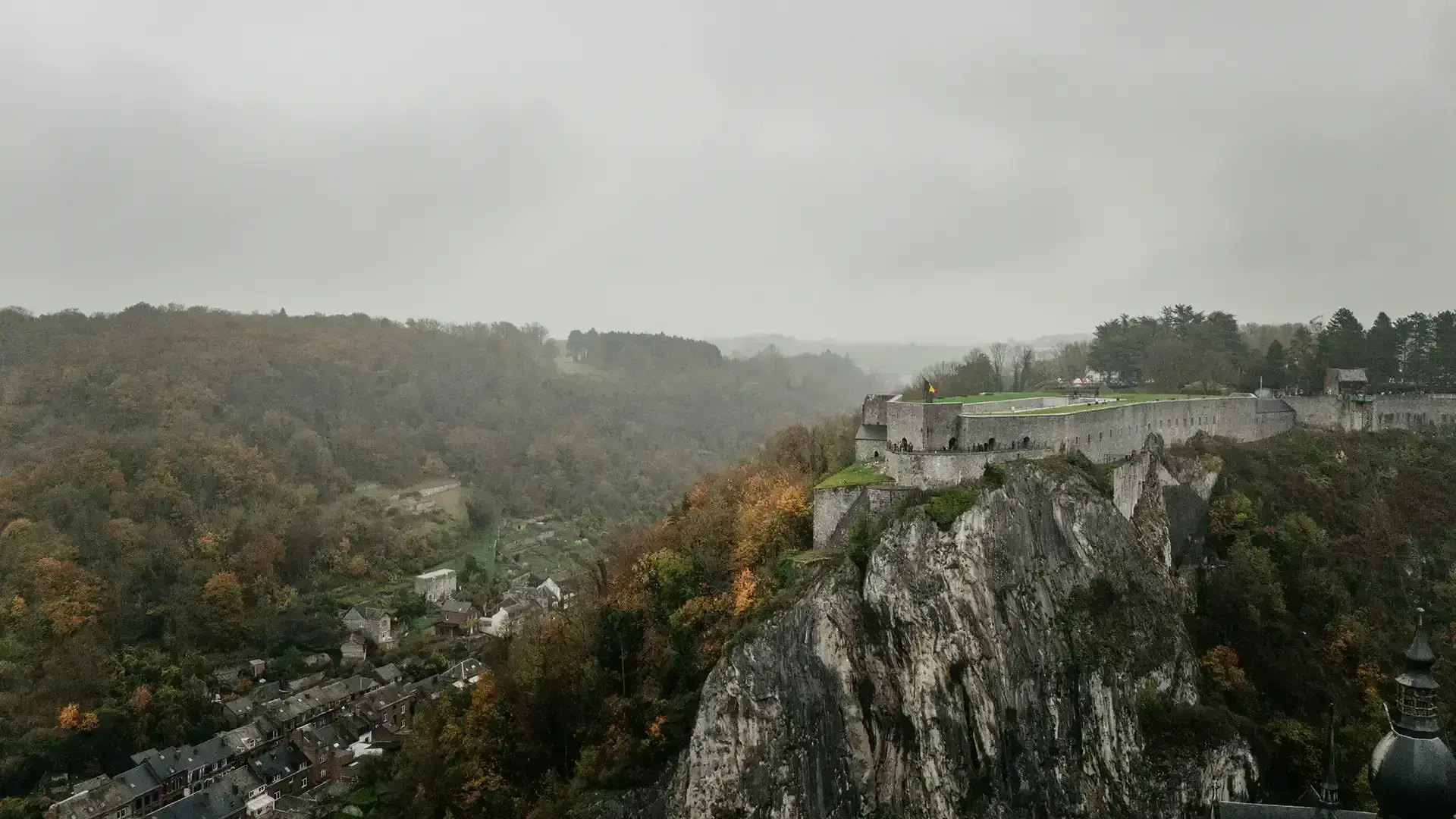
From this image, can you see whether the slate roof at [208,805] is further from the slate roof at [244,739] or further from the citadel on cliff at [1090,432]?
the citadel on cliff at [1090,432]

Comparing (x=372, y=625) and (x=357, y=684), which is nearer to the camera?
(x=357, y=684)

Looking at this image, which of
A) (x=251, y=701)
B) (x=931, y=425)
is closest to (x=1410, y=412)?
(x=931, y=425)

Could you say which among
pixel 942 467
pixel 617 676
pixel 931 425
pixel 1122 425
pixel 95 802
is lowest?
pixel 95 802

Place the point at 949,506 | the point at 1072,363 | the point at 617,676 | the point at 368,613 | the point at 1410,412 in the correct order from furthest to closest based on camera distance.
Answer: the point at 1072,363, the point at 368,613, the point at 1410,412, the point at 617,676, the point at 949,506

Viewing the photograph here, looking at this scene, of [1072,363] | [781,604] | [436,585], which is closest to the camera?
[781,604]

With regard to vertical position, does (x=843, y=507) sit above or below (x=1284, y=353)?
below

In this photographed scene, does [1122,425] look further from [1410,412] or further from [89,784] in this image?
[89,784]

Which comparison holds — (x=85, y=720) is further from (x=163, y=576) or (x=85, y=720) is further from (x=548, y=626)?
(x=548, y=626)
